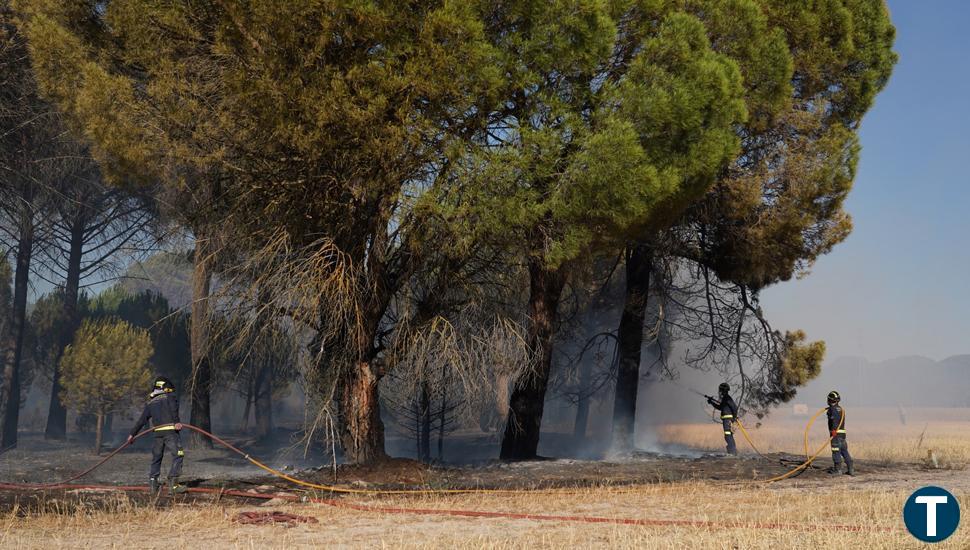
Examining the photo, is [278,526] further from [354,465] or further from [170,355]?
[170,355]

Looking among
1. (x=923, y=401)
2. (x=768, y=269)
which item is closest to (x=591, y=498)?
(x=768, y=269)

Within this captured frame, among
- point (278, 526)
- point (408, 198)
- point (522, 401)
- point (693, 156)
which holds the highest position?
point (693, 156)

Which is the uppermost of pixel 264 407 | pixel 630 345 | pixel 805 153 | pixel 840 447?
pixel 805 153

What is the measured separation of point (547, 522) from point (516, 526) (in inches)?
21.7

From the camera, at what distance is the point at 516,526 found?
10992 mm

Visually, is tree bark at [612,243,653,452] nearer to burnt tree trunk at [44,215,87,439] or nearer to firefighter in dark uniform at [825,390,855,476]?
firefighter in dark uniform at [825,390,855,476]

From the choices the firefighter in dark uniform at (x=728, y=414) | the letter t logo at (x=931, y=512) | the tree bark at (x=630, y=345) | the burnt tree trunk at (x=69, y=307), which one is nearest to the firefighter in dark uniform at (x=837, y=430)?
the firefighter in dark uniform at (x=728, y=414)

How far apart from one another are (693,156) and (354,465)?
8.01 m

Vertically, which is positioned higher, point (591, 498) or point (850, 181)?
point (850, 181)

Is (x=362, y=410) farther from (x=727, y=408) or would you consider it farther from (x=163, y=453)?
(x=727, y=408)

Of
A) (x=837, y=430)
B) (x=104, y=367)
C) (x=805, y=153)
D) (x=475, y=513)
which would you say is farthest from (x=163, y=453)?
(x=104, y=367)

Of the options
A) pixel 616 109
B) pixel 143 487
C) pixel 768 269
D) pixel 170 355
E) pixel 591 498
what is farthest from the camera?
pixel 170 355

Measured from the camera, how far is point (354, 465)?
55.0ft

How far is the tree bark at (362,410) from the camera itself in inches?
662
